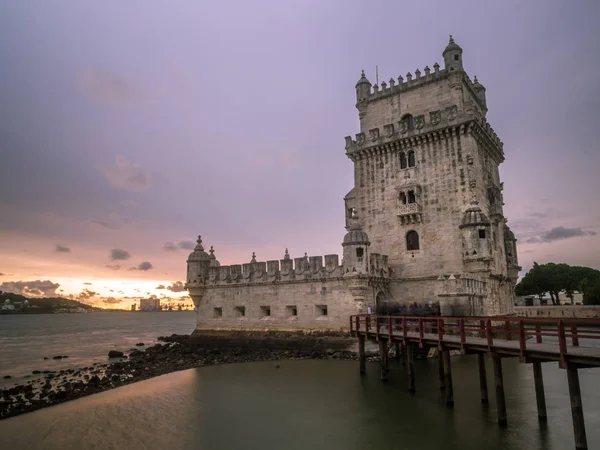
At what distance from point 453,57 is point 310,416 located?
84.1 feet

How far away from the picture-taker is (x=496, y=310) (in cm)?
2708

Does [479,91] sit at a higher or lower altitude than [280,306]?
higher

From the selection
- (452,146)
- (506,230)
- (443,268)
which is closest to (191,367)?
(443,268)

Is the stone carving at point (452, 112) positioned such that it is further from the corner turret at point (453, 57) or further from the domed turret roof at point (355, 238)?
the domed turret roof at point (355, 238)

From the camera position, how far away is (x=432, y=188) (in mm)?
27531

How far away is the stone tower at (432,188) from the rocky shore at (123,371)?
25.2 feet

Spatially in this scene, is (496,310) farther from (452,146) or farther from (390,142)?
(390,142)

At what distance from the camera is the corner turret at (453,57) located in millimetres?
28147

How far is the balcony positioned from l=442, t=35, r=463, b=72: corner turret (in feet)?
33.0

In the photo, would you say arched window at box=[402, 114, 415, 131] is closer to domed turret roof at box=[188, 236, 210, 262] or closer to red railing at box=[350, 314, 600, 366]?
red railing at box=[350, 314, 600, 366]

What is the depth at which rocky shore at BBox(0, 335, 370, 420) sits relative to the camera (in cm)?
1834

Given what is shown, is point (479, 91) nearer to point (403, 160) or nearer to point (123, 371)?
point (403, 160)

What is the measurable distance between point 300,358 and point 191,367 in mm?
6766

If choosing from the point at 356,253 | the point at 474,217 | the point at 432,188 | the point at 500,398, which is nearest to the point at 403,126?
the point at 432,188
